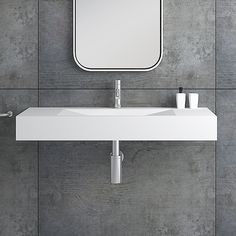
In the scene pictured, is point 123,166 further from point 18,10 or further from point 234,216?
point 18,10

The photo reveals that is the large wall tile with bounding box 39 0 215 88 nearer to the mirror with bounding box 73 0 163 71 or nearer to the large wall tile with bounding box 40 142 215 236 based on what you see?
the mirror with bounding box 73 0 163 71

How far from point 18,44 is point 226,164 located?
1.38 m

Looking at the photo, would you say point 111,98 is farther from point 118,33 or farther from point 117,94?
point 118,33

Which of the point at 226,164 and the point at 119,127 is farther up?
the point at 119,127

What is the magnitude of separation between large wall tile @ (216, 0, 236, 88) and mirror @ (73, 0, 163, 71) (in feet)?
1.11

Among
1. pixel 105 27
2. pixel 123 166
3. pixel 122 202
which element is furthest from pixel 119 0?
pixel 122 202

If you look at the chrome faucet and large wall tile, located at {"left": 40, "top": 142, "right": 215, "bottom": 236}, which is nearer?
the chrome faucet

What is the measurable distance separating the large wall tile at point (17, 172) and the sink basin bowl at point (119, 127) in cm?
56

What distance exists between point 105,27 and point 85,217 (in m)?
1.09

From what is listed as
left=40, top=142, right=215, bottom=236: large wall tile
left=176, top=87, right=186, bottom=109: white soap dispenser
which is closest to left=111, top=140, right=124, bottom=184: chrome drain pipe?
left=40, top=142, right=215, bottom=236: large wall tile

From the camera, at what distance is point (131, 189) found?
2553 millimetres

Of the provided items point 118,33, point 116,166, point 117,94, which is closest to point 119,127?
point 116,166

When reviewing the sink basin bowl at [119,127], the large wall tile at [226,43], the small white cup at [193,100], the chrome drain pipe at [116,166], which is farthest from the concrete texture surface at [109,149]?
the sink basin bowl at [119,127]

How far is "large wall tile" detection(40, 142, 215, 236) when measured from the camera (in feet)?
8.34
